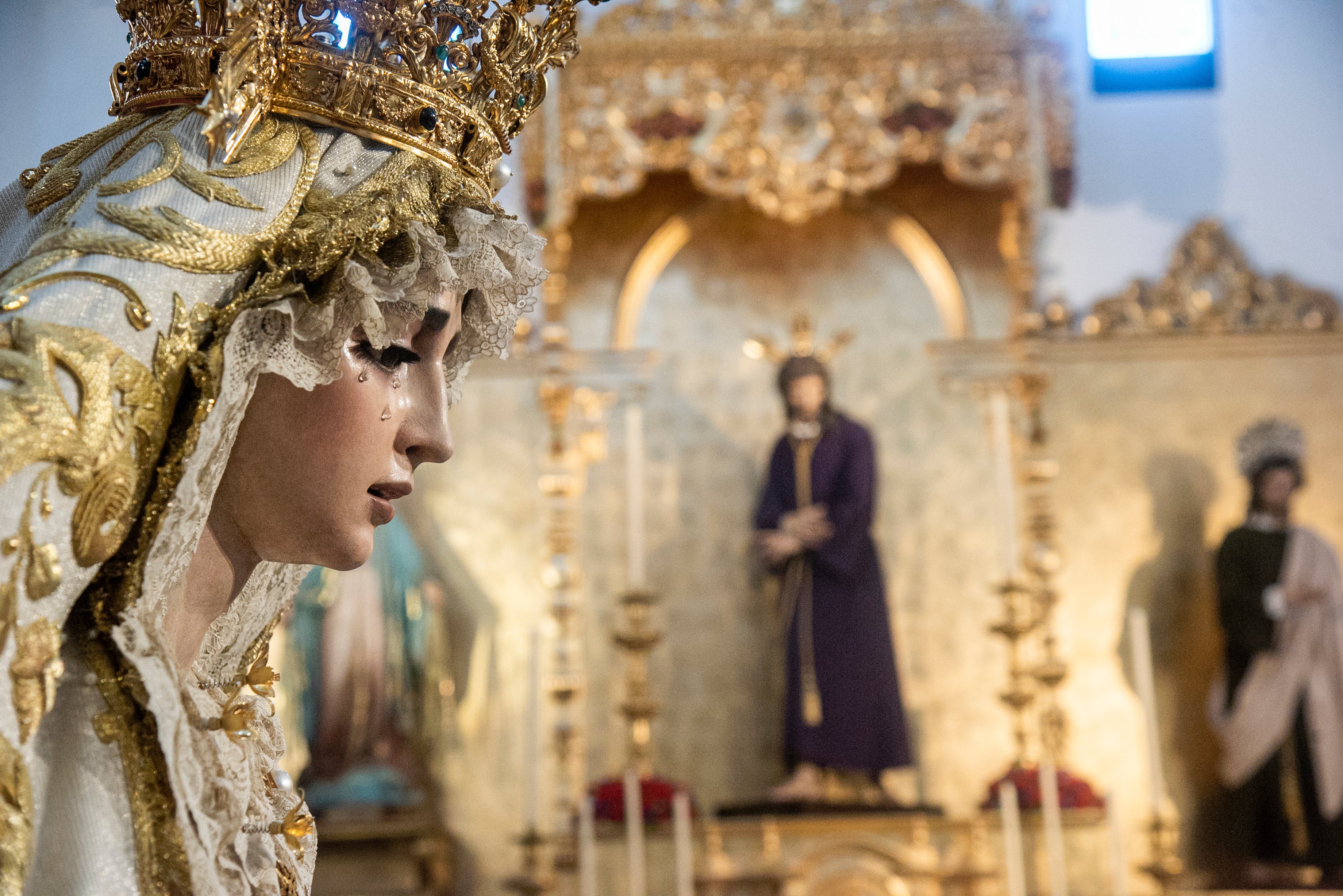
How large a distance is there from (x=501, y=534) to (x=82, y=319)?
16.4 feet

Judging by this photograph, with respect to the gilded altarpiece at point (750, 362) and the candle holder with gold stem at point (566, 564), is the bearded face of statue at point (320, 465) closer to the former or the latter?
the candle holder with gold stem at point (566, 564)

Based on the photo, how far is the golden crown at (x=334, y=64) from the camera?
116 cm

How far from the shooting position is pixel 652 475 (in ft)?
20.3

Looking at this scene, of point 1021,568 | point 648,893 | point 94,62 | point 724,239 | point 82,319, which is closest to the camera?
point 82,319

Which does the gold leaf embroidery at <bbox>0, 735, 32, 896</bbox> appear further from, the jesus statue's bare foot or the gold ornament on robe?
the jesus statue's bare foot

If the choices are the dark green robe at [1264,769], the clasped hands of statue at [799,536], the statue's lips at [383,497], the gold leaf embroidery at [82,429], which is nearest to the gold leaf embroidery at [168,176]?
the gold leaf embroidery at [82,429]

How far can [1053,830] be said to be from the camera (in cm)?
509

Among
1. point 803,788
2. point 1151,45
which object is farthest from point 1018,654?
point 1151,45

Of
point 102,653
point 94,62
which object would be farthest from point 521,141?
point 102,653

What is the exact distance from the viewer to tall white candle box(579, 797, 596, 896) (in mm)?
4953

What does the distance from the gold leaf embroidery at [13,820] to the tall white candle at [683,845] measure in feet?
13.2

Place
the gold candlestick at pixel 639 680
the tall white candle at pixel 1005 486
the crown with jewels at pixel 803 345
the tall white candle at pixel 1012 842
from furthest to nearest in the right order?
1. the crown with jewels at pixel 803 345
2. the tall white candle at pixel 1005 486
3. the gold candlestick at pixel 639 680
4. the tall white candle at pixel 1012 842

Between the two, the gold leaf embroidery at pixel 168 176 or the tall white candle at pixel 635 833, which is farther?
the tall white candle at pixel 635 833

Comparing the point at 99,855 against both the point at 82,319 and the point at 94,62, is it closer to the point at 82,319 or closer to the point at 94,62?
the point at 82,319
